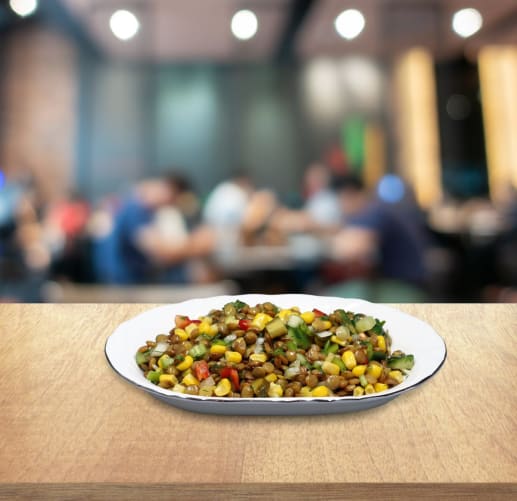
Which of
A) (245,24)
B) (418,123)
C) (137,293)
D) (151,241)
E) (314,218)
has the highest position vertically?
(245,24)

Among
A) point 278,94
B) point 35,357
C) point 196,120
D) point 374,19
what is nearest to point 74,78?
point 196,120

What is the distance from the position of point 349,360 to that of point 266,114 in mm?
7569

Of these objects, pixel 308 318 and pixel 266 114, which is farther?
pixel 266 114

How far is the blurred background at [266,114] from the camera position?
4898 mm

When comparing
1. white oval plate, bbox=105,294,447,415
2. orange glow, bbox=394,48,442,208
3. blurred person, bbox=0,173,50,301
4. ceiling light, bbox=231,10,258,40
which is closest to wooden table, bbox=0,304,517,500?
white oval plate, bbox=105,294,447,415

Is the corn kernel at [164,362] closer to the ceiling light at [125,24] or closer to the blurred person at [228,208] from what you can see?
the blurred person at [228,208]

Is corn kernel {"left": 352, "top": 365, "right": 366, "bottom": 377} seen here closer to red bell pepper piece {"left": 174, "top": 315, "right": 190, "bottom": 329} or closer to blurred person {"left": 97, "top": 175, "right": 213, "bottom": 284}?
red bell pepper piece {"left": 174, "top": 315, "right": 190, "bottom": 329}

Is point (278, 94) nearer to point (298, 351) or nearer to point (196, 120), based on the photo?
point (196, 120)

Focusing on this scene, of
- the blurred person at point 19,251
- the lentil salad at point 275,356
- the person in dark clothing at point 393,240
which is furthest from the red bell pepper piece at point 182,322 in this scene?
the blurred person at point 19,251

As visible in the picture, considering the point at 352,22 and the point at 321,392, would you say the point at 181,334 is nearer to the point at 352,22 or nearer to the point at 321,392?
the point at 321,392

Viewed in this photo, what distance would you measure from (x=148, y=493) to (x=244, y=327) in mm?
260

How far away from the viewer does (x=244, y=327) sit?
712mm

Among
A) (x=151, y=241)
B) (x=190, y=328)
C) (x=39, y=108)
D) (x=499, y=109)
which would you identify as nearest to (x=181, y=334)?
(x=190, y=328)

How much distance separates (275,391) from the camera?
2.00 ft
